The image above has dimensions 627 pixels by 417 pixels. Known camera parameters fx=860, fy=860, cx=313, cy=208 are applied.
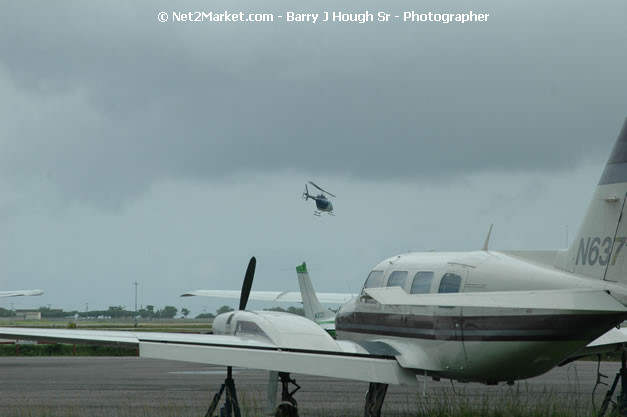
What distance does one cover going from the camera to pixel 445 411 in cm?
1527

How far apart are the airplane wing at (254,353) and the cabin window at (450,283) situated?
4.76ft

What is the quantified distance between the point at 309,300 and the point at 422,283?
2276 centimetres

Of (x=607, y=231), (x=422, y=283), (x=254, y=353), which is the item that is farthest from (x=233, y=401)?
(x=607, y=231)

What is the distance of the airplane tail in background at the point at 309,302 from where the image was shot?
3653cm

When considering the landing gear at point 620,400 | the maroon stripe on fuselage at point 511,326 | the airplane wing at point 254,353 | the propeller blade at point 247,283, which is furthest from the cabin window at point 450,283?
the propeller blade at point 247,283

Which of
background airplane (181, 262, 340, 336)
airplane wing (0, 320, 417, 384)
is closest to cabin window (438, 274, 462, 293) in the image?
airplane wing (0, 320, 417, 384)

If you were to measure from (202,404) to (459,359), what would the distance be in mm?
7923

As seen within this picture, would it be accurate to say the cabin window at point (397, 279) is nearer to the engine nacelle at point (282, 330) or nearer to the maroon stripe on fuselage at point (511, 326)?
the maroon stripe on fuselage at point (511, 326)

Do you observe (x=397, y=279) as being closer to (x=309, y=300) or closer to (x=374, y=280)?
(x=374, y=280)

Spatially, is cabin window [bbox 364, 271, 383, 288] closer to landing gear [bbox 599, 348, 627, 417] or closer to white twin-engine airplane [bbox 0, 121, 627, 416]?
white twin-engine airplane [bbox 0, 121, 627, 416]

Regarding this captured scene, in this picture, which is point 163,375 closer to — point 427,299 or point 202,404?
point 202,404

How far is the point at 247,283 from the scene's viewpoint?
19156 millimetres

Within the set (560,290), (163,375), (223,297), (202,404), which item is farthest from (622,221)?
(223,297)

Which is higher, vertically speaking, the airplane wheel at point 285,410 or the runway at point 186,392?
the airplane wheel at point 285,410
